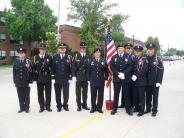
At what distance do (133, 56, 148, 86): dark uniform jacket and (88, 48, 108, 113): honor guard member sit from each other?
911 mm

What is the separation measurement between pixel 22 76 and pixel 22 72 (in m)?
0.11

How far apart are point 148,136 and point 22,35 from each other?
43832mm

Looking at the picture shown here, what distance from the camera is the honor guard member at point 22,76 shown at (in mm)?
9555

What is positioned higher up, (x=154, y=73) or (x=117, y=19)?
(x=117, y=19)

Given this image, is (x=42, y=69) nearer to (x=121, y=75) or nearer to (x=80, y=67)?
(x=80, y=67)

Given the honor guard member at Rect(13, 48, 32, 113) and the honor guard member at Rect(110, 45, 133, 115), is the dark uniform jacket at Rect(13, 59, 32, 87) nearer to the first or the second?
the honor guard member at Rect(13, 48, 32, 113)

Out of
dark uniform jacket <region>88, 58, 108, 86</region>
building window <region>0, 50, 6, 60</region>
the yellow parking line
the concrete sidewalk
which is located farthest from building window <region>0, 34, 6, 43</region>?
the yellow parking line

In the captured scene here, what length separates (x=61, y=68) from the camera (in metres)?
9.70

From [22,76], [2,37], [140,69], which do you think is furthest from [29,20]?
[140,69]

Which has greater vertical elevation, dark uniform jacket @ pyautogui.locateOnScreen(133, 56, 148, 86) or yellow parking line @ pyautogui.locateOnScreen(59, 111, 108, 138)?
dark uniform jacket @ pyautogui.locateOnScreen(133, 56, 148, 86)

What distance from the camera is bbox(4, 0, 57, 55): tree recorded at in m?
48.6

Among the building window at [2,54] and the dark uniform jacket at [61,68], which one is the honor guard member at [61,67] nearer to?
the dark uniform jacket at [61,68]

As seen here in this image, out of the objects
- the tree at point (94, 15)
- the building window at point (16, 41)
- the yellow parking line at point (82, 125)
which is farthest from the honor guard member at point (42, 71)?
the tree at point (94, 15)

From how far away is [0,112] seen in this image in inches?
380
